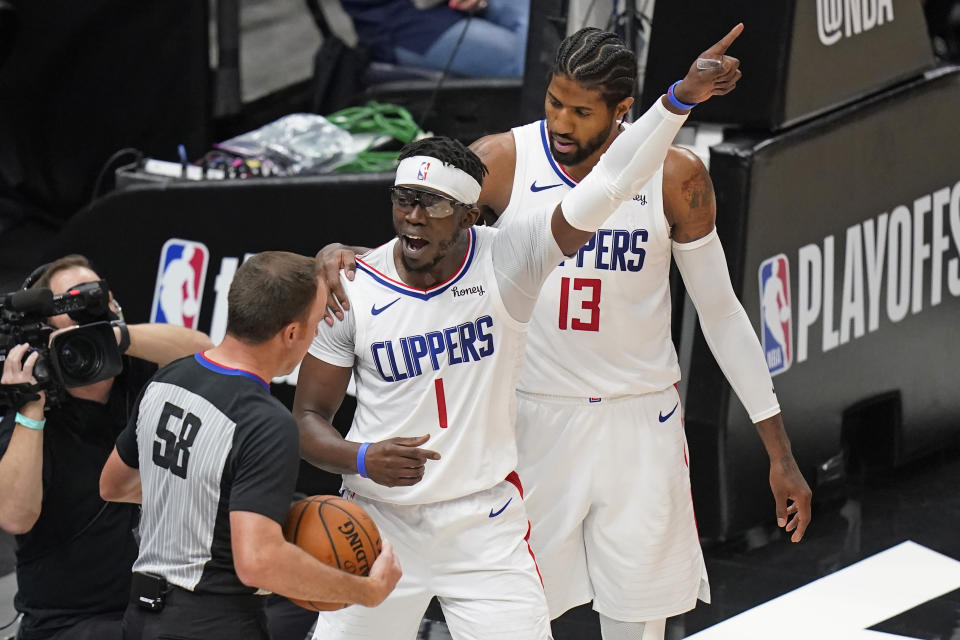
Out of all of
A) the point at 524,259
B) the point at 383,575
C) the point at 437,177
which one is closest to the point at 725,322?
the point at 524,259

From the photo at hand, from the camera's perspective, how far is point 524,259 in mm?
3549

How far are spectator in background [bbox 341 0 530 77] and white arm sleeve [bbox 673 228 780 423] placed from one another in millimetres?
3583

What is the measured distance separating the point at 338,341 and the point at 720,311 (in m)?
1.05

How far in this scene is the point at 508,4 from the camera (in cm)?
745

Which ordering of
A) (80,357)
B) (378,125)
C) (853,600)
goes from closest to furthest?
(80,357) → (853,600) → (378,125)

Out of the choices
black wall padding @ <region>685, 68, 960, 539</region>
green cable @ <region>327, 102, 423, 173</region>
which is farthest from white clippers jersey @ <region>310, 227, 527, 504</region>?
green cable @ <region>327, 102, 423, 173</region>

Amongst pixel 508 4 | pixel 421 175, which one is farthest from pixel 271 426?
pixel 508 4

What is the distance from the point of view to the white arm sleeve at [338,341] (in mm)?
3688

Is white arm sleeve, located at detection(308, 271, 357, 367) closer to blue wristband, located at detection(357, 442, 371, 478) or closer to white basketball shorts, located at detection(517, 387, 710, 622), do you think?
blue wristband, located at detection(357, 442, 371, 478)

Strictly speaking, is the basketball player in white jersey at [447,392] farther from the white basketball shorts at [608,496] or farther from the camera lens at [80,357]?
the camera lens at [80,357]

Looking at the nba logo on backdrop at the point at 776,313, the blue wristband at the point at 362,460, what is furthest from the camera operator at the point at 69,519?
the nba logo on backdrop at the point at 776,313

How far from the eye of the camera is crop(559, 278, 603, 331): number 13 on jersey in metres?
3.98

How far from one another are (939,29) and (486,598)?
17.9ft

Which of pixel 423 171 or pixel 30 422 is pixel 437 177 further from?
pixel 30 422
